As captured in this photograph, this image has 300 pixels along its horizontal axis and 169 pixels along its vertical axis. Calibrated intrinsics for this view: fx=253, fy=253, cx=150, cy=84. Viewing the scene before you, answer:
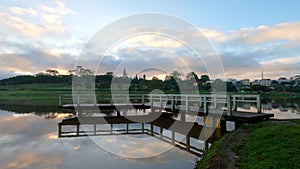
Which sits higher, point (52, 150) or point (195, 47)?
point (195, 47)

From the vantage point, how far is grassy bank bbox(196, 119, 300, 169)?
19.1ft

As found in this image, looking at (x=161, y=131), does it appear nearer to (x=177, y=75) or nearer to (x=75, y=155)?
(x=75, y=155)

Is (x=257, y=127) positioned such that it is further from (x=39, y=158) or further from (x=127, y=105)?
(x=127, y=105)

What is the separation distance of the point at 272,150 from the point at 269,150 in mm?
89

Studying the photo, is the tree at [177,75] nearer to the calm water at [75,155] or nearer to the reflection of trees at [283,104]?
the reflection of trees at [283,104]

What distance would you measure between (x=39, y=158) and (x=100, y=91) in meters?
40.8

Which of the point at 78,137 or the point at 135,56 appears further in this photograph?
the point at 135,56

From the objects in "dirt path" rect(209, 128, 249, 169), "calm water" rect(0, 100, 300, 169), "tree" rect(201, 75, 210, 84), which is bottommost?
"calm water" rect(0, 100, 300, 169)

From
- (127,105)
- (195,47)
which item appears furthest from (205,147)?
(127,105)

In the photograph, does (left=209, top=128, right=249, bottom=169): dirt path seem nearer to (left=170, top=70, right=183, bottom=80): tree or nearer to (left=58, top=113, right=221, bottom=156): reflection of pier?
(left=58, top=113, right=221, bottom=156): reflection of pier

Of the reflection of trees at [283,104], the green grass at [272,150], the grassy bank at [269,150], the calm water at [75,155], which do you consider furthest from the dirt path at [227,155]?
the reflection of trees at [283,104]

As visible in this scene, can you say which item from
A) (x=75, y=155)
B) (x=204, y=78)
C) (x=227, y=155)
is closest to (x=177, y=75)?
(x=204, y=78)

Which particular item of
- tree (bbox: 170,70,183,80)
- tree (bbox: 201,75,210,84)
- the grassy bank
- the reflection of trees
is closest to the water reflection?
the grassy bank

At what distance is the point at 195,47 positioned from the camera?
60.1 ft
